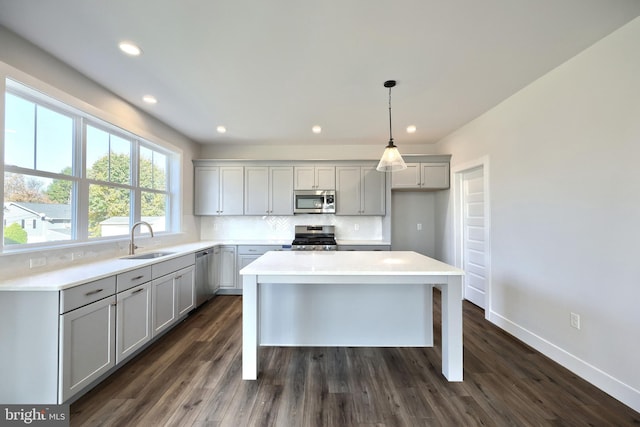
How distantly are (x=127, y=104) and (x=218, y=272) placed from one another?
2.63 metres

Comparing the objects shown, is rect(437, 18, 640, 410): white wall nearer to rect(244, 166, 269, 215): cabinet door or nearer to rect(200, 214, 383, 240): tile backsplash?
rect(200, 214, 383, 240): tile backsplash

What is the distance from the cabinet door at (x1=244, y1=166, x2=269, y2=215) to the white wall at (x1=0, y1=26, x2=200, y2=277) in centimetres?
128

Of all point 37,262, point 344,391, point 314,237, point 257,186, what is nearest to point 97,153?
point 37,262

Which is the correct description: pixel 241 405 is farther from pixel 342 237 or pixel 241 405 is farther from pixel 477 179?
pixel 477 179

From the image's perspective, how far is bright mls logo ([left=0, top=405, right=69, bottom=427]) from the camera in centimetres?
Result: 156

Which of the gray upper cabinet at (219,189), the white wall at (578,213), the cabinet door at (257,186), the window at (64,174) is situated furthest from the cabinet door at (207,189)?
the white wall at (578,213)

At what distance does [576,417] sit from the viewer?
1.66m

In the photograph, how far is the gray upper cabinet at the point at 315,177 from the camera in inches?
176

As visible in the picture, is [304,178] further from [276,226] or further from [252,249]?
[252,249]

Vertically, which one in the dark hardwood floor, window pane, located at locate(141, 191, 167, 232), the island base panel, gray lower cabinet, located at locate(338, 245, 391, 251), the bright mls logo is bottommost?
the dark hardwood floor

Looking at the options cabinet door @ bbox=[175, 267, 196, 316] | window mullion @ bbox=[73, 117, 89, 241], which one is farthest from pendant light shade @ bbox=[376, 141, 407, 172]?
window mullion @ bbox=[73, 117, 89, 241]

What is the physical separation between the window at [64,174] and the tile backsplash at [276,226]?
146 cm

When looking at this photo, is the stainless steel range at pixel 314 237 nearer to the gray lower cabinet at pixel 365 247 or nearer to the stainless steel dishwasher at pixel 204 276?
the gray lower cabinet at pixel 365 247

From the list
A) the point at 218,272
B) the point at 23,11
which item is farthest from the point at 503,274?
the point at 23,11
